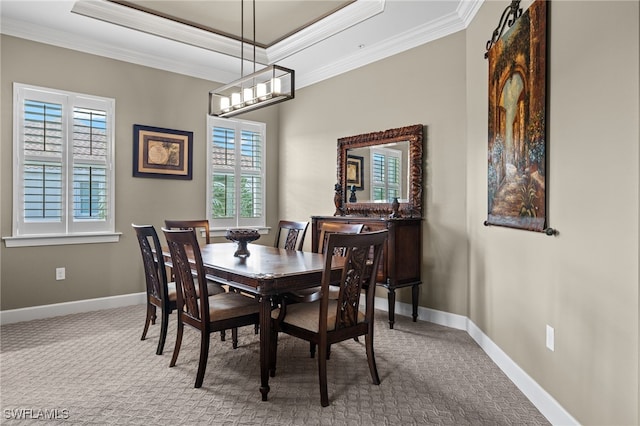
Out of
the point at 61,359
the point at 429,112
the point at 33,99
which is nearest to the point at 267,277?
the point at 61,359

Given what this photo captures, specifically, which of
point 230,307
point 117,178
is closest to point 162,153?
point 117,178

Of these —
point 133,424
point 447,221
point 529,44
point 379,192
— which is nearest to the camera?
point 133,424

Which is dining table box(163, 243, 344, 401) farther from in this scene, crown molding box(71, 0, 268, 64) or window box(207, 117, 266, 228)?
crown molding box(71, 0, 268, 64)

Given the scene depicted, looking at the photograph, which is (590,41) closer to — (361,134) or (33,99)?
(361,134)

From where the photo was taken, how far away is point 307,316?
2.54 metres

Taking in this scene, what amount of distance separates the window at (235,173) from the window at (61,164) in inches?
47.7

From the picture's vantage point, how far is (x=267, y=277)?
7.62ft

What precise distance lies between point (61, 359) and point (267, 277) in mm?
1916

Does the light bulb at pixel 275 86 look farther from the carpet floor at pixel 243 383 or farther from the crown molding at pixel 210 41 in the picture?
the carpet floor at pixel 243 383

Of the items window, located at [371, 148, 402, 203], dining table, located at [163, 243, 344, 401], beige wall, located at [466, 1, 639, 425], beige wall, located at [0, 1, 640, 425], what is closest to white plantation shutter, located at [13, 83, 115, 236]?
beige wall, located at [0, 1, 640, 425]

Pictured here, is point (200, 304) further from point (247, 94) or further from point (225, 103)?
point (225, 103)

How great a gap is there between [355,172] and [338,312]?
8.42 feet

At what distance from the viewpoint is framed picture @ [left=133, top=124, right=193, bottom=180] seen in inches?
185

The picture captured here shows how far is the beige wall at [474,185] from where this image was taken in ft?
5.75
